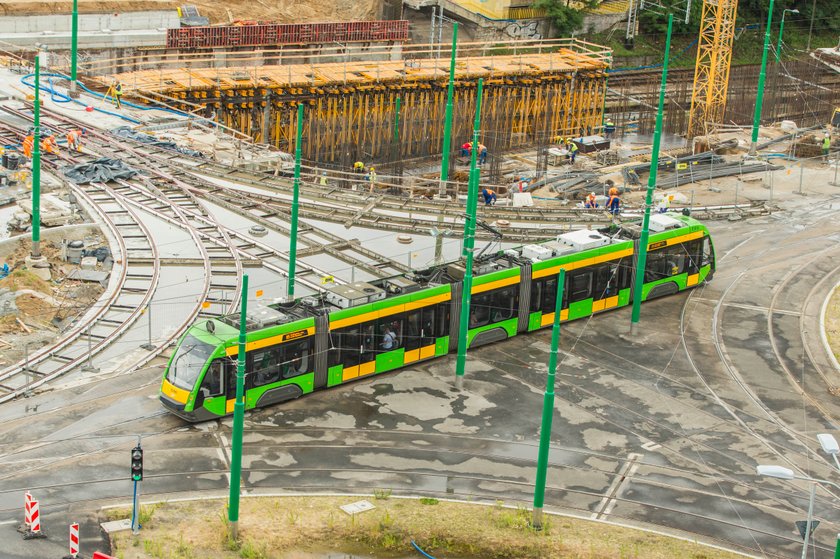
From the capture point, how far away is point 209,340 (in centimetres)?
3200

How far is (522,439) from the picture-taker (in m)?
33.1

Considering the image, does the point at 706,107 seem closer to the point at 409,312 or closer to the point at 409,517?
the point at 409,312

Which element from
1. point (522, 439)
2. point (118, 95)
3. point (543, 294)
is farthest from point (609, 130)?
point (522, 439)

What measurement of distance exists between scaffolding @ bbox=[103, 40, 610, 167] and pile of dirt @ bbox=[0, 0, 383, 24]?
508 inches

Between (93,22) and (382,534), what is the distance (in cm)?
5813

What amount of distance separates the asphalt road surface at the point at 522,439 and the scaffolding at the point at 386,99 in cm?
3305

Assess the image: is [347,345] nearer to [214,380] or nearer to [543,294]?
[214,380]

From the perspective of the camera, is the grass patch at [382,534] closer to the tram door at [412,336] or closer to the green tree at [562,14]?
the tram door at [412,336]

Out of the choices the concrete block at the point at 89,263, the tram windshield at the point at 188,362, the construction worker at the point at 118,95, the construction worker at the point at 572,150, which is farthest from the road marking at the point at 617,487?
the construction worker at the point at 572,150

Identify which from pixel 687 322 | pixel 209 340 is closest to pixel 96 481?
pixel 209 340

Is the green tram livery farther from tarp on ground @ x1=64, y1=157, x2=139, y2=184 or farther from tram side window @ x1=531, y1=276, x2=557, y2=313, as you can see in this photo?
tarp on ground @ x1=64, y1=157, x2=139, y2=184

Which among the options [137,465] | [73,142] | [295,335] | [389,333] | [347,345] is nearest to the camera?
Result: [137,465]

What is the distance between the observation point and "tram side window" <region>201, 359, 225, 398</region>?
31780 mm

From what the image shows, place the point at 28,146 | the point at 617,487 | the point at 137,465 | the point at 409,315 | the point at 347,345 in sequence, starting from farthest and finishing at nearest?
the point at 28,146 → the point at 409,315 → the point at 347,345 → the point at 617,487 → the point at 137,465
